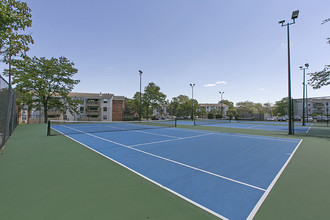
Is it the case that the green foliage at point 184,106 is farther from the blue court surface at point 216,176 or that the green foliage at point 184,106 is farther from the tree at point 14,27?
the tree at point 14,27

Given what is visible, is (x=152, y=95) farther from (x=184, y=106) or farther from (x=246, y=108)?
(x=246, y=108)

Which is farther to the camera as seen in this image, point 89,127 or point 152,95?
point 152,95

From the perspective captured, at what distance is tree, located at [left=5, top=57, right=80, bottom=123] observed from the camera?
23625 millimetres

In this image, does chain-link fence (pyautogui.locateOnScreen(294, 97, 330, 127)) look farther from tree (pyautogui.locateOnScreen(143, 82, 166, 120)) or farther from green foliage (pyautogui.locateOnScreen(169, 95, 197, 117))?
tree (pyautogui.locateOnScreen(143, 82, 166, 120))

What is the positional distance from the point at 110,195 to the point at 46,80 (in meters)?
30.7

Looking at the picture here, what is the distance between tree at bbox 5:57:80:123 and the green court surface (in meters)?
25.8

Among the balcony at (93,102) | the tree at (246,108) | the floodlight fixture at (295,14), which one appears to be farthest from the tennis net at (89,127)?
the tree at (246,108)

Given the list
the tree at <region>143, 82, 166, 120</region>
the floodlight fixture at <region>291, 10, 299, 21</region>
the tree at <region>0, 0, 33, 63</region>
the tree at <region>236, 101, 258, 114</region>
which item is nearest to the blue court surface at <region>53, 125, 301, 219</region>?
the tree at <region>0, 0, 33, 63</region>

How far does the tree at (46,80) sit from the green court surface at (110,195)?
25773 millimetres

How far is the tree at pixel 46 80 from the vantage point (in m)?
23.6

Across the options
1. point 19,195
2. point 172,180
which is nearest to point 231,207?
point 172,180

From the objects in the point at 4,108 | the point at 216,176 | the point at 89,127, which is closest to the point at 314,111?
the point at 216,176

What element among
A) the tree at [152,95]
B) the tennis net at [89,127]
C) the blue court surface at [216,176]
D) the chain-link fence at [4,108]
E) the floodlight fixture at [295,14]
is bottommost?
the tennis net at [89,127]

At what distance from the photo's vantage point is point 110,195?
122 inches
